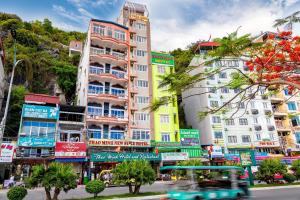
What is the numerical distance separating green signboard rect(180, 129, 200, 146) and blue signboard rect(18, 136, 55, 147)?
19613 millimetres

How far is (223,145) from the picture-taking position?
40906 millimetres

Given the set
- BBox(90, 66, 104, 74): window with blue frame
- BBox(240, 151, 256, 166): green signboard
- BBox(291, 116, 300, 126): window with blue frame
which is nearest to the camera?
BBox(240, 151, 256, 166): green signboard

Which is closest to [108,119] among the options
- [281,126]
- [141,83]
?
[141,83]

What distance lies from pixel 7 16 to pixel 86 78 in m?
33.0

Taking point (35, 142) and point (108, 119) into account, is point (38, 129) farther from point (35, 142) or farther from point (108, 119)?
point (108, 119)

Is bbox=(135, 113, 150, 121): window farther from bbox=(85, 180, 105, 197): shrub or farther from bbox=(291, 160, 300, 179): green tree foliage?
bbox=(85, 180, 105, 197): shrub

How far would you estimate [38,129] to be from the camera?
31656 mm

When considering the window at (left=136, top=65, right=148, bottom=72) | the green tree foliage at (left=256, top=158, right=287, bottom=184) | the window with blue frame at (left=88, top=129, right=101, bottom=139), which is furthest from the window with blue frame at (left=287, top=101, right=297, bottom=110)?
the window with blue frame at (left=88, top=129, right=101, bottom=139)

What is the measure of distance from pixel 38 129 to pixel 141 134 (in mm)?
14590

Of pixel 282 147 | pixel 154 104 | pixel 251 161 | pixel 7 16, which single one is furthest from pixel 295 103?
pixel 7 16

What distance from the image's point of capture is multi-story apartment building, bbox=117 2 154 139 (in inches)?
1484

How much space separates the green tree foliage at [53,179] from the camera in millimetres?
13000

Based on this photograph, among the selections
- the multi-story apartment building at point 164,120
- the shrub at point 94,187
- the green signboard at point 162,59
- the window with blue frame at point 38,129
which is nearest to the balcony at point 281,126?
the multi-story apartment building at point 164,120

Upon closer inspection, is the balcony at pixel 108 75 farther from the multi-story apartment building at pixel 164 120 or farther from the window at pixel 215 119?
the window at pixel 215 119
